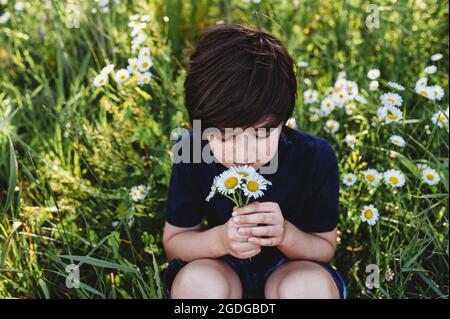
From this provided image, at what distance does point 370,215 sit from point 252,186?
387 mm

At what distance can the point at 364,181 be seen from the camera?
126 centimetres

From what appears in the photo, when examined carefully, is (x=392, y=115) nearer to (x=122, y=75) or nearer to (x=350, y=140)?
(x=350, y=140)

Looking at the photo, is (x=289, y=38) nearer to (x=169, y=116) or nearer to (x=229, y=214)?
(x=169, y=116)

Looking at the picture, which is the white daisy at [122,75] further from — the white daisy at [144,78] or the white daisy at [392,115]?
the white daisy at [392,115]

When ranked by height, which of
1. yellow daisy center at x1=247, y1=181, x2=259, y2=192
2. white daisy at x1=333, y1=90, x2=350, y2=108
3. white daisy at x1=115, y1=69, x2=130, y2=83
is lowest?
yellow daisy center at x1=247, y1=181, x2=259, y2=192

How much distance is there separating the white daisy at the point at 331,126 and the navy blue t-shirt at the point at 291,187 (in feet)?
1.06

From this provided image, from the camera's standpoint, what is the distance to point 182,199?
3.67ft

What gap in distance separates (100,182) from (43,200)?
152 millimetres

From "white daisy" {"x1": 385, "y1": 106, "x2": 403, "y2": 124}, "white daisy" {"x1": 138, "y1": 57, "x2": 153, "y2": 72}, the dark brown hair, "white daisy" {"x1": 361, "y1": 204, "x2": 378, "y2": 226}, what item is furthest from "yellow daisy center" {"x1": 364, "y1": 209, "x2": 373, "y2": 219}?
"white daisy" {"x1": 138, "y1": 57, "x2": 153, "y2": 72}

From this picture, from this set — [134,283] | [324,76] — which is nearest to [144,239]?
[134,283]

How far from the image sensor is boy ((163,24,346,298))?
919 millimetres

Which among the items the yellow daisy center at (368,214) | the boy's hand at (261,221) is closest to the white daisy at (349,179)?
the yellow daisy center at (368,214)

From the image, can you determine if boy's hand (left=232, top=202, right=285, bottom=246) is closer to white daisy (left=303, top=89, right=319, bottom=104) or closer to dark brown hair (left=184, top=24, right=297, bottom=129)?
dark brown hair (left=184, top=24, right=297, bottom=129)

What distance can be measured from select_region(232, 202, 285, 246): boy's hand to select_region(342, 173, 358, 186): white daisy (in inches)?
13.0
